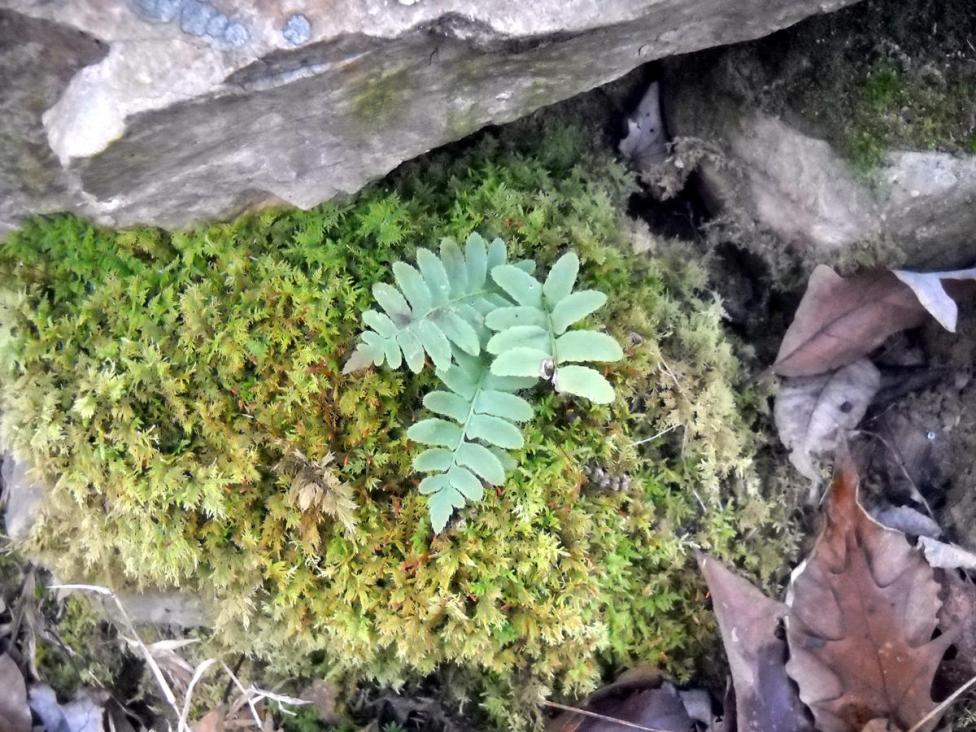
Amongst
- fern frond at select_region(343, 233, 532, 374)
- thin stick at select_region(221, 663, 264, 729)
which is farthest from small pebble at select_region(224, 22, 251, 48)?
thin stick at select_region(221, 663, 264, 729)

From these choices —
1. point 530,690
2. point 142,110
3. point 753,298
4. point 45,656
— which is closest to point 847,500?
point 753,298

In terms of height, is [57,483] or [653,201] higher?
[653,201]

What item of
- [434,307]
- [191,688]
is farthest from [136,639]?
[434,307]

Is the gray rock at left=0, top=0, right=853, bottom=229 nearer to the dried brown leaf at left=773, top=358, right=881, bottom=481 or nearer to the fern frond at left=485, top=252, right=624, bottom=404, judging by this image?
the fern frond at left=485, top=252, right=624, bottom=404

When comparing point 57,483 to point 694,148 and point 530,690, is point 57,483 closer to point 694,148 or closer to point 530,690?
point 530,690

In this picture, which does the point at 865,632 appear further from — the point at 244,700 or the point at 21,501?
the point at 21,501

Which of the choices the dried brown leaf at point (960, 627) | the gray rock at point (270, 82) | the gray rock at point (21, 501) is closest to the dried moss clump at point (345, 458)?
the gray rock at point (21, 501)
